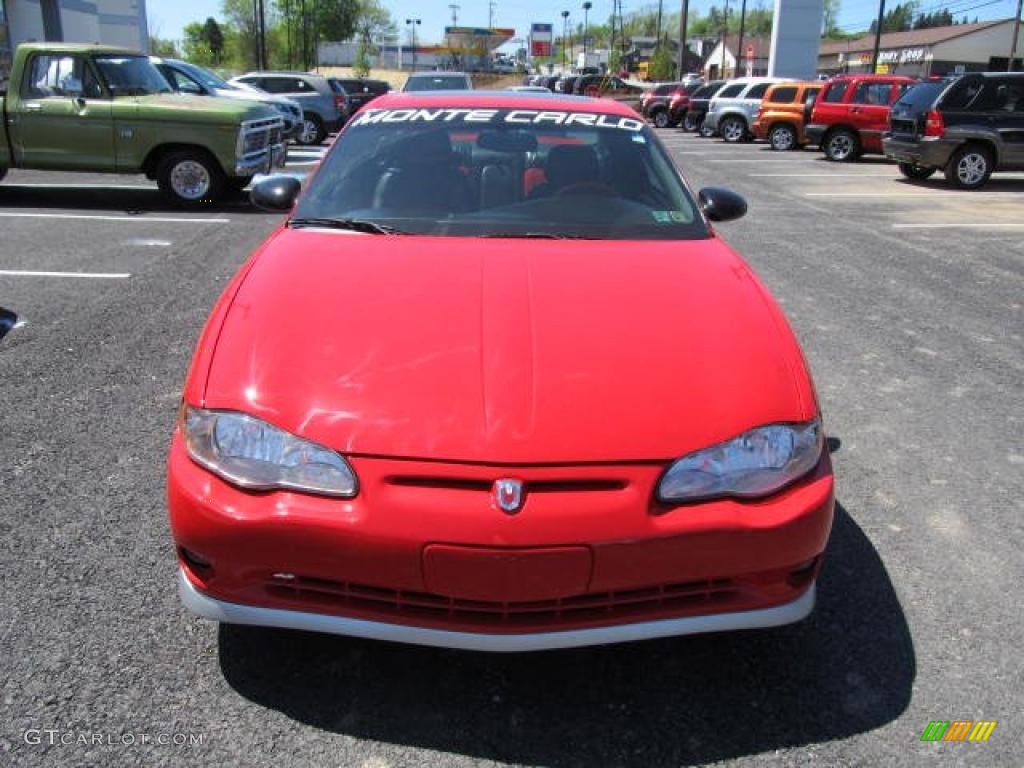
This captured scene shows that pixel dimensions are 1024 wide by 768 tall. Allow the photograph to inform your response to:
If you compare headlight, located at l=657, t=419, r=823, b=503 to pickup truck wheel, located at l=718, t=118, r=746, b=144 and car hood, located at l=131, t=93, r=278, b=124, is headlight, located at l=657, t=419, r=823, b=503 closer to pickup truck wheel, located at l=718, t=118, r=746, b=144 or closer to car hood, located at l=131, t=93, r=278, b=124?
car hood, located at l=131, t=93, r=278, b=124

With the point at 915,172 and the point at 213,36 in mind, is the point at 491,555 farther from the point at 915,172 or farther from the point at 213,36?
the point at 213,36

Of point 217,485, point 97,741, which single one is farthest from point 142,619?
point 217,485

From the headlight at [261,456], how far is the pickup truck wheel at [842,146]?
19.6m

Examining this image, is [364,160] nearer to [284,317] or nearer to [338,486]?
[284,317]

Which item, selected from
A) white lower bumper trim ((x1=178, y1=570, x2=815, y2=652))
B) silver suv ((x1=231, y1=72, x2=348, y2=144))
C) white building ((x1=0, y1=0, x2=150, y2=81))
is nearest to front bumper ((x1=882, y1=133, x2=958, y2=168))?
silver suv ((x1=231, y1=72, x2=348, y2=144))

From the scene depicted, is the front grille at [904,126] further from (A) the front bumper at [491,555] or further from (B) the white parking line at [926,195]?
(A) the front bumper at [491,555]

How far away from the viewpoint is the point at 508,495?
85.4 inches

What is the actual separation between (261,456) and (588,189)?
6.58ft

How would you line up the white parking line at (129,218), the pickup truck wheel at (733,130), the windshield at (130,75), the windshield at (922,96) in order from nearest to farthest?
the white parking line at (129,218) < the windshield at (130,75) < the windshield at (922,96) < the pickup truck wheel at (733,130)

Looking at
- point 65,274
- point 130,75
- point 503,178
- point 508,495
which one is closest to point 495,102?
point 503,178

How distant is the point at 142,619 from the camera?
279 centimetres
